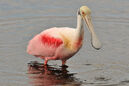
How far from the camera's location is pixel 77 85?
826 cm

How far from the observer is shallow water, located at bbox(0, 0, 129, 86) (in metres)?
8.51

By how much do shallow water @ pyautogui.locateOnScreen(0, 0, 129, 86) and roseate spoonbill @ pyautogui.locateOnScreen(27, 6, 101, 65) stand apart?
26 cm

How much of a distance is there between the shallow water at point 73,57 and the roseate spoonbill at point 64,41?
0.85 ft

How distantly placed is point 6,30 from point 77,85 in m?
3.13

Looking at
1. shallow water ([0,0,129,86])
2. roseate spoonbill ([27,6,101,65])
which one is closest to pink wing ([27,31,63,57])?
roseate spoonbill ([27,6,101,65])

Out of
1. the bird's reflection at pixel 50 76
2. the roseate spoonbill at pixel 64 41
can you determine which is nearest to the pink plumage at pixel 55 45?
the roseate spoonbill at pixel 64 41

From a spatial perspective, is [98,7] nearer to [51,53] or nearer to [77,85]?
[51,53]

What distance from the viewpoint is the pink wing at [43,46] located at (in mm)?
9031

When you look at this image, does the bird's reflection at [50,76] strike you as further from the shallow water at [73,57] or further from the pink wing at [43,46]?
the pink wing at [43,46]

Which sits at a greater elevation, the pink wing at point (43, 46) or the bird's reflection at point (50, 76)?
the pink wing at point (43, 46)

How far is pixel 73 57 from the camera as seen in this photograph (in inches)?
377

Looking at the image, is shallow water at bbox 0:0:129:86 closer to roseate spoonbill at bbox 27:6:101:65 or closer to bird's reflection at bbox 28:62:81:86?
bird's reflection at bbox 28:62:81:86

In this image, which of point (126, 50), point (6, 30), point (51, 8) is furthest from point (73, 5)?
point (126, 50)

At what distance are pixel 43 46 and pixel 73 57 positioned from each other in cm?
66
